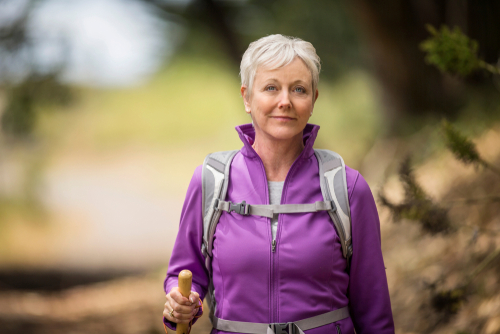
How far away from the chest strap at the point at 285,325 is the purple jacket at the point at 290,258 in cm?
1

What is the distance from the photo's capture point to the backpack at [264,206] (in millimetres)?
1146

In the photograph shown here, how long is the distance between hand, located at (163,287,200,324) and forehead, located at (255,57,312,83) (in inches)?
25.7

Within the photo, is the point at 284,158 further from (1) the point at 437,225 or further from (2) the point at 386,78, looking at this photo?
(2) the point at 386,78

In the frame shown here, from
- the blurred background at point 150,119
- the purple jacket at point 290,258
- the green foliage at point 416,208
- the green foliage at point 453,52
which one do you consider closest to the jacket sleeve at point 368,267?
the purple jacket at point 290,258

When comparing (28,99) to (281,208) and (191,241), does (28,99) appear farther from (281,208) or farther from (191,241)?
(281,208)

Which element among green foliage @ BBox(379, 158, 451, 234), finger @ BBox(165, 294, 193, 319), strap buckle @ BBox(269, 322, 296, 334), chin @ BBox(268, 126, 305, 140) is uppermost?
chin @ BBox(268, 126, 305, 140)

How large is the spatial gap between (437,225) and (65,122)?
11.7 feet

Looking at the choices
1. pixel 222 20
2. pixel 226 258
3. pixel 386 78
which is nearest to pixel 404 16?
pixel 386 78

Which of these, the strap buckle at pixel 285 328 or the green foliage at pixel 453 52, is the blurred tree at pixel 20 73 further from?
the strap buckle at pixel 285 328

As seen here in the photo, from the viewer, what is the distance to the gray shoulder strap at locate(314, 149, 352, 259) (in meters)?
1.15

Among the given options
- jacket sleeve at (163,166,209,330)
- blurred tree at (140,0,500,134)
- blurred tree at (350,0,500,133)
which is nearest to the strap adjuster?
jacket sleeve at (163,166,209,330)

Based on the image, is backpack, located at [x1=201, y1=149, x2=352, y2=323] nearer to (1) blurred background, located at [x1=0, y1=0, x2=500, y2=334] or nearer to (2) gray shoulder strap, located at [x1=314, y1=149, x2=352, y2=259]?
(2) gray shoulder strap, located at [x1=314, y1=149, x2=352, y2=259]

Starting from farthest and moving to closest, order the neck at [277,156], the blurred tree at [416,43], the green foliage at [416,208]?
the blurred tree at [416,43], the green foliage at [416,208], the neck at [277,156]

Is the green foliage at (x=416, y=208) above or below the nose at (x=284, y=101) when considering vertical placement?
below
